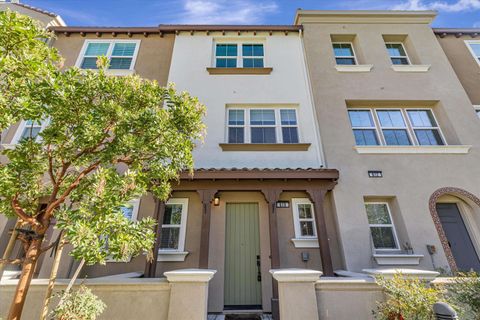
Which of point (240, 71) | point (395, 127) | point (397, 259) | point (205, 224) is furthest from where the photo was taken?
point (240, 71)

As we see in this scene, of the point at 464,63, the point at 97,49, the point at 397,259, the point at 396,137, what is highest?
the point at 97,49

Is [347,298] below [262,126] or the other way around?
below

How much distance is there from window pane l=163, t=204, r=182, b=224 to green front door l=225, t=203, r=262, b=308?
146cm

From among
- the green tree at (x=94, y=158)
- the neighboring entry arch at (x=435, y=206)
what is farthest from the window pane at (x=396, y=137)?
the green tree at (x=94, y=158)

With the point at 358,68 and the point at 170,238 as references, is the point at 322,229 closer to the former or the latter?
the point at 170,238

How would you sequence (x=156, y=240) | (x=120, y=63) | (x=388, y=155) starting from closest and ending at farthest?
1. (x=156, y=240)
2. (x=388, y=155)
3. (x=120, y=63)

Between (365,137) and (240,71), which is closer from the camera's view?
(365,137)

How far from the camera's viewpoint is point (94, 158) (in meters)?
3.92

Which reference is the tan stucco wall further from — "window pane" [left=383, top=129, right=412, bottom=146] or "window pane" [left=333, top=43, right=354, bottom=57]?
"window pane" [left=333, top=43, right=354, bottom=57]

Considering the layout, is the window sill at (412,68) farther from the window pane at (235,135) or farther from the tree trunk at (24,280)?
the tree trunk at (24,280)

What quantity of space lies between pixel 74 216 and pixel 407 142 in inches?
364

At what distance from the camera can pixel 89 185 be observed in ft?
11.8

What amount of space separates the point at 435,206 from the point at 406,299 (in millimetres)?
4600

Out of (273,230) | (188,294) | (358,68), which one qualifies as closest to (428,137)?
(358,68)
